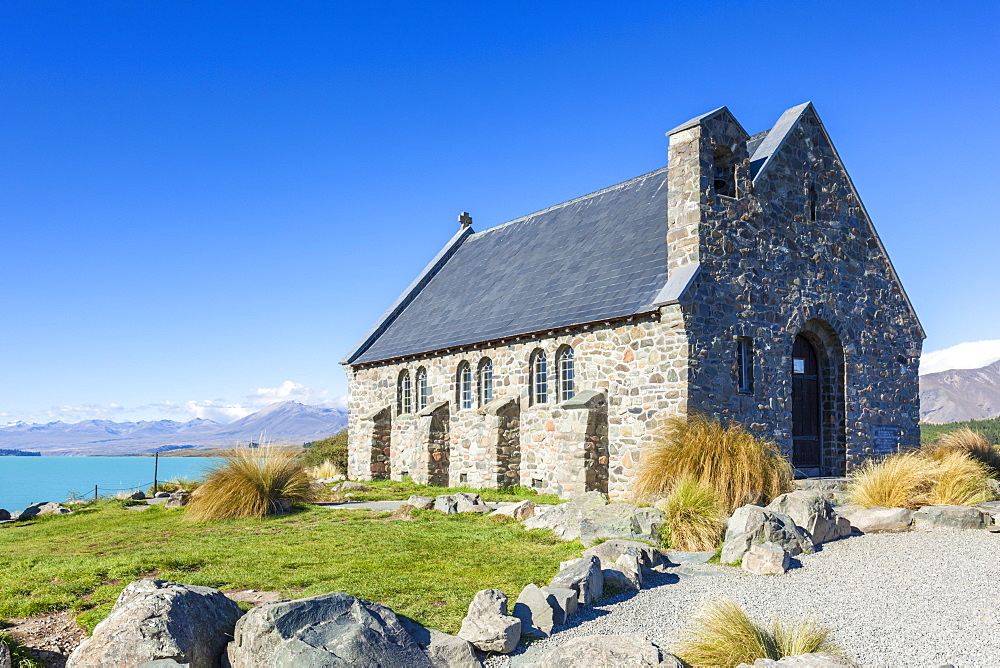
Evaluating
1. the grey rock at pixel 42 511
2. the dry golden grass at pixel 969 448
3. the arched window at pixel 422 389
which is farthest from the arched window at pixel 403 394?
the dry golden grass at pixel 969 448

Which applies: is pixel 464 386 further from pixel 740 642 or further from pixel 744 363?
pixel 740 642

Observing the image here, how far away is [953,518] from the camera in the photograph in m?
12.1

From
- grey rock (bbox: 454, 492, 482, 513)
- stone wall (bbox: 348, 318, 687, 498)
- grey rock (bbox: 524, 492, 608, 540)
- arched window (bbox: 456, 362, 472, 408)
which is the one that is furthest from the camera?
arched window (bbox: 456, 362, 472, 408)

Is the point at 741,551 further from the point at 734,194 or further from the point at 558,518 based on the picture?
the point at 734,194

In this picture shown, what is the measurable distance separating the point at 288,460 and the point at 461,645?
447 inches

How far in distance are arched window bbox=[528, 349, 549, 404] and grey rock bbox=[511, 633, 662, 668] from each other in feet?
45.8

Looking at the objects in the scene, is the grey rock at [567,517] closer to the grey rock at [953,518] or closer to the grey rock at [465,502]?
the grey rock at [465,502]

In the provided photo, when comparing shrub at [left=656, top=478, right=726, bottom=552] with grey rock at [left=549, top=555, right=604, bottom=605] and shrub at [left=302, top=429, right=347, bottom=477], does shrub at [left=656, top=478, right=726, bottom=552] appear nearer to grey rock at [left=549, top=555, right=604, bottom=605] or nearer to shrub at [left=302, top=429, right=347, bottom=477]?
grey rock at [left=549, top=555, right=604, bottom=605]

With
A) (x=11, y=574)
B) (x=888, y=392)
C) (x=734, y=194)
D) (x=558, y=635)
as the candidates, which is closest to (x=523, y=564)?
(x=558, y=635)

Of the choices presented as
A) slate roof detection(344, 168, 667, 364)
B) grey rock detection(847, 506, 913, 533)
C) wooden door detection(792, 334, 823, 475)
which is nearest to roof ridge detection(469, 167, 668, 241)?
slate roof detection(344, 168, 667, 364)

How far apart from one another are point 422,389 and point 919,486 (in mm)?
15524

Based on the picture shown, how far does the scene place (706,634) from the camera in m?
6.21

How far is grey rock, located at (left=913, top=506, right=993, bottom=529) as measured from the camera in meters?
12.1

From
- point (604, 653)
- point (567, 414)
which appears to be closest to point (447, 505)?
point (567, 414)
